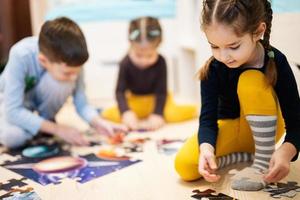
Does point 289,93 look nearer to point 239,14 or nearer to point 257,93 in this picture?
point 257,93

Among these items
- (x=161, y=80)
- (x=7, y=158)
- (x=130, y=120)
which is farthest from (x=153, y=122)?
(x=7, y=158)

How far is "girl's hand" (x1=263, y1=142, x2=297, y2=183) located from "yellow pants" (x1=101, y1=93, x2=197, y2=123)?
75 cm

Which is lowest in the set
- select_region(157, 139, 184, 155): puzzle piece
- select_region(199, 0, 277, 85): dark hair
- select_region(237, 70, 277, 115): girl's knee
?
select_region(157, 139, 184, 155): puzzle piece

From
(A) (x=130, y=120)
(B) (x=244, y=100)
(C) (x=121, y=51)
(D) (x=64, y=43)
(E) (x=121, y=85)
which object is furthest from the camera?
(C) (x=121, y=51)

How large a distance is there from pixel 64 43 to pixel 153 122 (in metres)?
0.53

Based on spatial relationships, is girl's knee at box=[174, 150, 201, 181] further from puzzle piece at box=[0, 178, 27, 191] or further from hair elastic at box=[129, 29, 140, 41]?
hair elastic at box=[129, 29, 140, 41]

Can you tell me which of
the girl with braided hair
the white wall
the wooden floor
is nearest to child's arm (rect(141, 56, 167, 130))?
the white wall

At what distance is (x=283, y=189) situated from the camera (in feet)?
2.91

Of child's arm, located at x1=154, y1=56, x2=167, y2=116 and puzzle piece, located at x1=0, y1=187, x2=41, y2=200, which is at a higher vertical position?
child's arm, located at x1=154, y1=56, x2=167, y2=116

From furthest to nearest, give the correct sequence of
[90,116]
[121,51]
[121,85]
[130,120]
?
[121,51], [121,85], [130,120], [90,116]

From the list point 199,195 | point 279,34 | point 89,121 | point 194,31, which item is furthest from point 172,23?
point 199,195

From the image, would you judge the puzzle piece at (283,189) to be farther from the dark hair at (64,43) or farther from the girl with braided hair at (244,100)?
the dark hair at (64,43)

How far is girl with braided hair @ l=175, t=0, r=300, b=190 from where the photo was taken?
0.82 meters

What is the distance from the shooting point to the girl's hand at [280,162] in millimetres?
825
